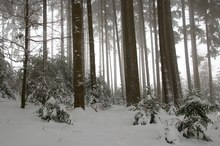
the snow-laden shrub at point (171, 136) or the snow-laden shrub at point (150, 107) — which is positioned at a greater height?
the snow-laden shrub at point (150, 107)

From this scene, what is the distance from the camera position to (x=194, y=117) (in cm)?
513

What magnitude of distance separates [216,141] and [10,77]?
27.8 ft

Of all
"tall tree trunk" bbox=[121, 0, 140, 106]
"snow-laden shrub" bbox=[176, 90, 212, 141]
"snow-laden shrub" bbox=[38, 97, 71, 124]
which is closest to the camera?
"snow-laden shrub" bbox=[176, 90, 212, 141]

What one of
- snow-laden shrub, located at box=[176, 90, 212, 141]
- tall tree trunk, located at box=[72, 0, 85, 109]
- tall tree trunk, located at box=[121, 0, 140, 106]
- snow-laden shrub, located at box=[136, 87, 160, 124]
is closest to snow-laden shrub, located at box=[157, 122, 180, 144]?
snow-laden shrub, located at box=[176, 90, 212, 141]

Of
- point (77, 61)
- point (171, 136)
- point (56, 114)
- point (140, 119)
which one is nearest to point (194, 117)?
point (171, 136)

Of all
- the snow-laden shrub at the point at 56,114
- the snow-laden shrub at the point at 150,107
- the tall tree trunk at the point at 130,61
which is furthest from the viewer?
the tall tree trunk at the point at 130,61

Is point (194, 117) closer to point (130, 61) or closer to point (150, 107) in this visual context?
point (150, 107)

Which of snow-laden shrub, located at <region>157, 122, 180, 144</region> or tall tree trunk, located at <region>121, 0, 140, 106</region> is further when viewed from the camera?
tall tree trunk, located at <region>121, 0, 140, 106</region>

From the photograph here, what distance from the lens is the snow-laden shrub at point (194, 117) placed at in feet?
16.4

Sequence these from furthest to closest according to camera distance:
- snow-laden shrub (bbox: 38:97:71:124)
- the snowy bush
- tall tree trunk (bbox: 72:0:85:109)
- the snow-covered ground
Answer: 1. tall tree trunk (bbox: 72:0:85:109)
2. the snowy bush
3. snow-laden shrub (bbox: 38:97:71:124)
4. the snow-covered ground

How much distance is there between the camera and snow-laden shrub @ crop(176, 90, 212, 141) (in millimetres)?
5012

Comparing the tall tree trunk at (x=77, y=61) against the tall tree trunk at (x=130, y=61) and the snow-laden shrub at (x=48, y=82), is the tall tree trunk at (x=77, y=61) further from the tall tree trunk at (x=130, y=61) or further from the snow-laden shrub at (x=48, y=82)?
the tall tree trunk at (x=130, y=61)

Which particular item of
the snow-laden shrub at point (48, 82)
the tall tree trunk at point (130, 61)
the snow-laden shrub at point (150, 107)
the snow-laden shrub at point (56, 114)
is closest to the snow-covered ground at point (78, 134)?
the snow-laden shrub at point (56, 114)

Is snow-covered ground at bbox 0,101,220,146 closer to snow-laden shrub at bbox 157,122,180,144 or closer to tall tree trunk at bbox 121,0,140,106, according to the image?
snow-laden shrub at bbox 157,122,180,144
